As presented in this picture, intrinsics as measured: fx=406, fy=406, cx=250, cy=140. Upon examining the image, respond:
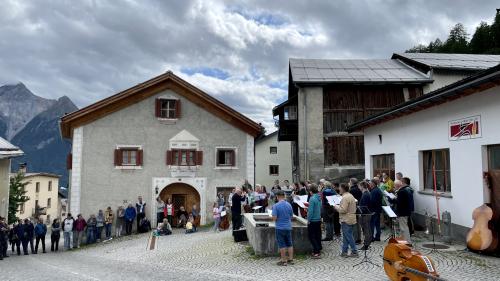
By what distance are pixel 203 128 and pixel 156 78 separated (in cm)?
367

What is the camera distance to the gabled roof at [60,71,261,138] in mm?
20938

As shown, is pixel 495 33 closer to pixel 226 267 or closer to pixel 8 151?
pixel 226 267

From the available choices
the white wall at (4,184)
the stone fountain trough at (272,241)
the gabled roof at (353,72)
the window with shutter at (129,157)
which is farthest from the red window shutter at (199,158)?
the white wall at (4,184)

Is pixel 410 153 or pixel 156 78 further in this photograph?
pixel 156 78

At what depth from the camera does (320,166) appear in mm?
22891

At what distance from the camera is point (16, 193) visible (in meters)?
49.0

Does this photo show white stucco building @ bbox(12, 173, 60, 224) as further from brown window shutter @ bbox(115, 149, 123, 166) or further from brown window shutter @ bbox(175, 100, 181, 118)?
brown window shutter @ bbox(175, 100, 181, 118)

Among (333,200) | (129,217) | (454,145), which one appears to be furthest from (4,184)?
(454,145)

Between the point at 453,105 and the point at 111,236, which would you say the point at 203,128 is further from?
the point at 453,105

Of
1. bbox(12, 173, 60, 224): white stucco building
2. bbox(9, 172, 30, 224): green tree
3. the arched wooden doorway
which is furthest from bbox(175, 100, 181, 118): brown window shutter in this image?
bbox(12, 173, 60, 224): white stucco building

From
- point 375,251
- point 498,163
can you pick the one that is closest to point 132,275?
point 375,251

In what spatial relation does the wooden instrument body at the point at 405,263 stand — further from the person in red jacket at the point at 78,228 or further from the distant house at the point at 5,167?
the distant house at the point at 5,167

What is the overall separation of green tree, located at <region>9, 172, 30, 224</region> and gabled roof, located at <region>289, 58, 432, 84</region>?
125 feet

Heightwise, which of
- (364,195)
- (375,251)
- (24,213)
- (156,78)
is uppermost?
(156,78)
